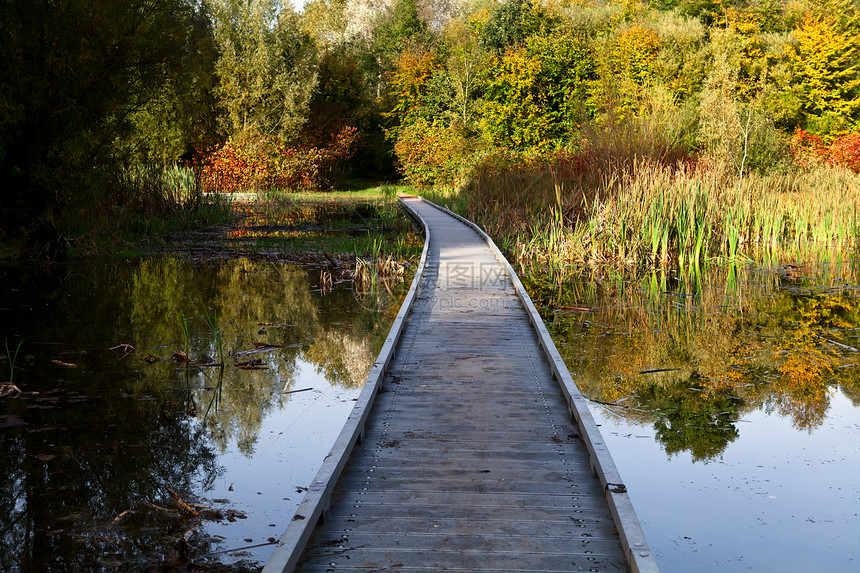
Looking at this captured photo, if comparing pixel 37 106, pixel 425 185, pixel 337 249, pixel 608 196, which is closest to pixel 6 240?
pixel 37 106

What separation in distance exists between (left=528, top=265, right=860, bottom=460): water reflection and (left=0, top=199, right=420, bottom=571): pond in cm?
180

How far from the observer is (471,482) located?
3.22m

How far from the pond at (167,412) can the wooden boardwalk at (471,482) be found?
37 cm

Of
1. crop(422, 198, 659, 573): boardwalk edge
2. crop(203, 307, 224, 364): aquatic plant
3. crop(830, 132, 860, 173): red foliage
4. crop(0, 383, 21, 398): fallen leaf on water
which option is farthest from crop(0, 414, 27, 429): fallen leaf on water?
crop(830, 132, 860, 173): red foliage

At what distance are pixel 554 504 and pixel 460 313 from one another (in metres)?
3.70

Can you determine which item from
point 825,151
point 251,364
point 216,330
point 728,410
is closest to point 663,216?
point 728,410

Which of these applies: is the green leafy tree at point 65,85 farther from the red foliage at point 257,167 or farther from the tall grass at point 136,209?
the red foliage at point 257,167

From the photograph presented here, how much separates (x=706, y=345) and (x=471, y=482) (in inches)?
143

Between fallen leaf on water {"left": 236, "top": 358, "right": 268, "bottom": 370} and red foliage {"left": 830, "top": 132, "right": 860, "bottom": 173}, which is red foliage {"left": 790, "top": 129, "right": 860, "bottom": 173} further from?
fallen leaf on water {"left": 236, "top": 358, "right": 268, "bottom": 370}

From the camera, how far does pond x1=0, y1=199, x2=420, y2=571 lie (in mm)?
3049

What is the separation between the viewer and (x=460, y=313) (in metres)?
6.68

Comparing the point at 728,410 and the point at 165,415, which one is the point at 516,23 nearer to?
the point at 728,410

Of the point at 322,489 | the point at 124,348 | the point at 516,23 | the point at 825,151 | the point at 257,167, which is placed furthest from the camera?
the point at 516,23

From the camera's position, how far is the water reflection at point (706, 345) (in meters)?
4.68
